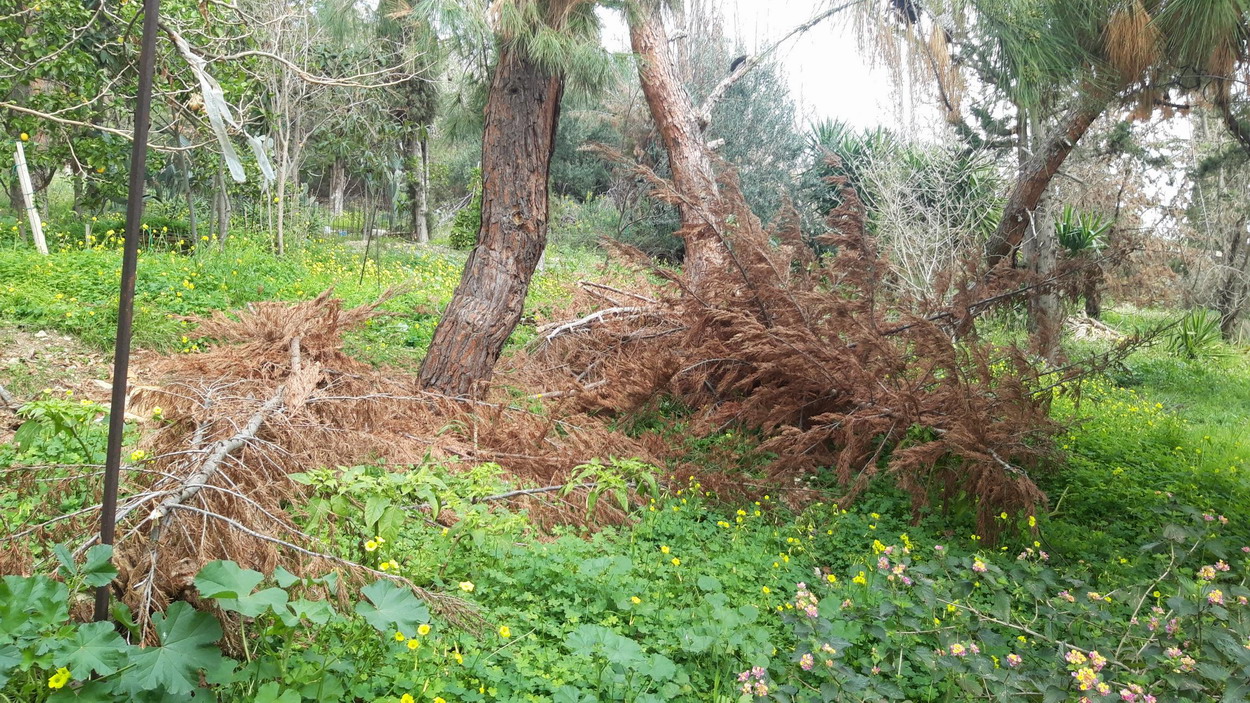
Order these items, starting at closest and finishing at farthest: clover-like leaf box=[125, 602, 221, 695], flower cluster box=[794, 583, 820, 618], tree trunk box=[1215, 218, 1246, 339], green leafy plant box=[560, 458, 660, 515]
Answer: clover-like leaf box=[125, 602, 221, 695], flower cluster box=[794, 583, 820, 618], green leafy plant box=[560, 458, 660, 515], tree trunk box=[1215, 218, 1246, 339]

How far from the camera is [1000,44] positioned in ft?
17.2

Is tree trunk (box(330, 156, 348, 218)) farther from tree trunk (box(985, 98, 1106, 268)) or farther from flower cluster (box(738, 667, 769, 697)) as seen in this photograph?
flower cluster (box(738, 667, 769, 697))

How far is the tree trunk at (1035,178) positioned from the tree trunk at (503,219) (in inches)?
155

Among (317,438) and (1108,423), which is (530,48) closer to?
(317,438)

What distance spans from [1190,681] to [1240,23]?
12.7 ft

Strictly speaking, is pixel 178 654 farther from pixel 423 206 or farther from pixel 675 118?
pixel 423 206

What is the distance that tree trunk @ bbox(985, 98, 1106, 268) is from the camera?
654 cm

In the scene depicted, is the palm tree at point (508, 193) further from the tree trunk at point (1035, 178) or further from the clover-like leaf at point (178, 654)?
the tree trunk at point (1035, 178)

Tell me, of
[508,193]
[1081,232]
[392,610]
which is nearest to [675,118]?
[508,193]

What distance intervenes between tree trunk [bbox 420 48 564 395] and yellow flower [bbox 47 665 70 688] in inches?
129

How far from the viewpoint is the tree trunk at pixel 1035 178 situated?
21.5 ft

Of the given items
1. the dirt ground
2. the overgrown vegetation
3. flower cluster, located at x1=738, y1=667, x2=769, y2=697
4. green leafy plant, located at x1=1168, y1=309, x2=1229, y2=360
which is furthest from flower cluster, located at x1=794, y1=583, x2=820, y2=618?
green leafy plant, located at x1=1168, y1=309, x2=1229, y2=360

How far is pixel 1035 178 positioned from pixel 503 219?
205 inches

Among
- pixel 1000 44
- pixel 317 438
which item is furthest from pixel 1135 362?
pixel 317 438
